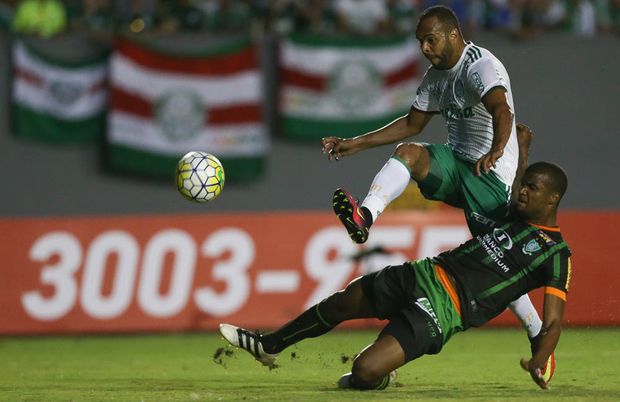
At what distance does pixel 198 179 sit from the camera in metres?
8.87

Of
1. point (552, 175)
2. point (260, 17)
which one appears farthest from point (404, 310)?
point (260, 17)

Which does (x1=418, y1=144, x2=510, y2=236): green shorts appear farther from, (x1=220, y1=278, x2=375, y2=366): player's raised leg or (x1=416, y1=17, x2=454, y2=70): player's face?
(x1=220, y1=278, x2=375, y2=366): player's raised leg

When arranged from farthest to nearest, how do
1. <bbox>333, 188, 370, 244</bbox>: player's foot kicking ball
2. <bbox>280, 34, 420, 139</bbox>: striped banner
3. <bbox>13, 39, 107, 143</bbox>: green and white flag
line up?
<bbox>280, 34, 420, 139</bbox>: striped banner, <bbox>13, 39, 107, 143</bbox>: green and white flag, <bbox>333, 188, 370, 244</bbox>: player's foot kicking ball

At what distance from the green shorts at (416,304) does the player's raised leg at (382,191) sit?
497 mm

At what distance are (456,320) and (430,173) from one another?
1.01 meters

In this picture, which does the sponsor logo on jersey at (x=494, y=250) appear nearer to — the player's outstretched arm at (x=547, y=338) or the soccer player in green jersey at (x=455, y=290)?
the soccer player in green jersey at (x=455, y=290)

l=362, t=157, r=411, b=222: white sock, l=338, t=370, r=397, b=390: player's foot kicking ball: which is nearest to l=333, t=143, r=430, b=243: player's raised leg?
l=362, t=157, r=411, b=222: white sock

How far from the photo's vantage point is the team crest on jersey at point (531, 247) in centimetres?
796

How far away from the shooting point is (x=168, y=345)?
1262cm

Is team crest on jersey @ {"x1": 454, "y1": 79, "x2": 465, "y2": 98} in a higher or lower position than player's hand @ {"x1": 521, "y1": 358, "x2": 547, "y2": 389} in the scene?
higher

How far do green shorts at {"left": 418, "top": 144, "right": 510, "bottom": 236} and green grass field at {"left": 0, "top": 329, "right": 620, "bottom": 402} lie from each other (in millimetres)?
1153

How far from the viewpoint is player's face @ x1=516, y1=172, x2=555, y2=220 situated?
25.6ft

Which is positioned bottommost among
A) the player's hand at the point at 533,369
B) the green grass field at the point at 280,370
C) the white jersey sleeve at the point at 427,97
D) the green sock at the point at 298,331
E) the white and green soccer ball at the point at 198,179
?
the green grass field at the point at 280,370

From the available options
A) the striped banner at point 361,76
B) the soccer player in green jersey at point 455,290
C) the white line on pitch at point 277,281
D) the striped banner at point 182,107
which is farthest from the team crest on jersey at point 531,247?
the striped banner at point 182,107
